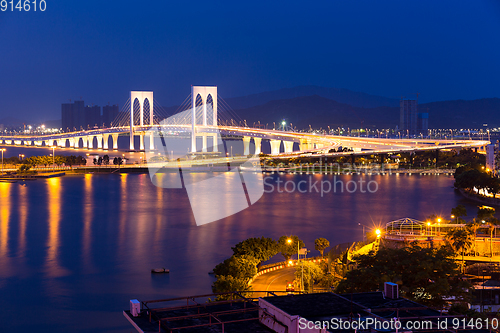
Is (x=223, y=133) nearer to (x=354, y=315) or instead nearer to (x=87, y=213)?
(x=87, y=213)

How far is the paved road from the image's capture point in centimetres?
384

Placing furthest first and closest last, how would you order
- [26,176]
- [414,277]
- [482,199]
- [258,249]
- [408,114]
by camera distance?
[408,114]
[26,176]
[482,199]
[258,249]
[414,277]

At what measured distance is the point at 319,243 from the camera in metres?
4.82

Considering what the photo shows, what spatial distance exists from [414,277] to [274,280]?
4.94 ft

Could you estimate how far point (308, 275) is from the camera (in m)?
3.72

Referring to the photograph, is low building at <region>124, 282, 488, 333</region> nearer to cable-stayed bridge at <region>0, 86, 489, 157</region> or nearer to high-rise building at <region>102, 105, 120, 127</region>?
cable-stayed bridge at <region>0, 86, 489, 157</region>

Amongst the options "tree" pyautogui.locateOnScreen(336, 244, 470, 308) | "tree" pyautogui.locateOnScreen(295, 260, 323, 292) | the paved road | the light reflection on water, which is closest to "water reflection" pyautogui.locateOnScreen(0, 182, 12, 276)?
the light reflection on water

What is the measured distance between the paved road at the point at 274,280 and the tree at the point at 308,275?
0.15 m

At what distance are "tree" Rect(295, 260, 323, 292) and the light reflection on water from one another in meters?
0.99

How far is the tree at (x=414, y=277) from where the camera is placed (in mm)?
2588

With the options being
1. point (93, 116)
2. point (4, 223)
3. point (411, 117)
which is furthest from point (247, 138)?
point (411, 117)

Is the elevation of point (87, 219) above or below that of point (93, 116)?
below

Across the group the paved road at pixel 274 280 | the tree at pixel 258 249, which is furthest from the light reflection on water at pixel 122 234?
the paved road at pixel 274 280

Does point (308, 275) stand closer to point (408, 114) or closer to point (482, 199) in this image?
point (482, 199)
